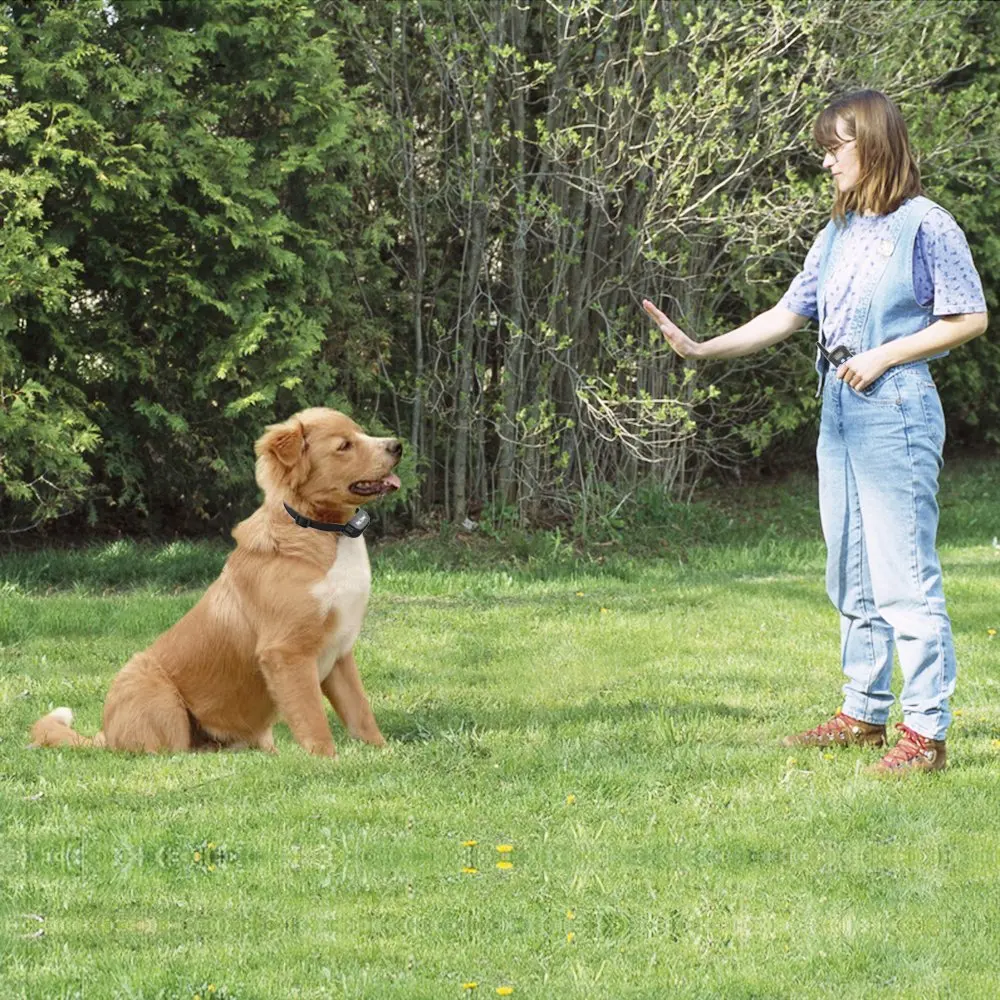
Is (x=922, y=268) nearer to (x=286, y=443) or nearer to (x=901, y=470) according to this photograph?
(x=901, y=470)

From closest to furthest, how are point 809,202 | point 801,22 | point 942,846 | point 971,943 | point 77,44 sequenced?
point 971,943
point 942,846
point 77,44
point 801,22
point 809,202

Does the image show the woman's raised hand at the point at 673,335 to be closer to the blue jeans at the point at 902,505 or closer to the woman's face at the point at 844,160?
the blue jeans at the point at 902,505

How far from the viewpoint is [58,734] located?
5.56m

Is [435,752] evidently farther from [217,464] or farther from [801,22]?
[801,22]

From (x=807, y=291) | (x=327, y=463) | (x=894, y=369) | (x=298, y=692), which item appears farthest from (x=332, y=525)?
(x=894, y=369)

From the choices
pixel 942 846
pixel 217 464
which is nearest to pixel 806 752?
pixel 942 846

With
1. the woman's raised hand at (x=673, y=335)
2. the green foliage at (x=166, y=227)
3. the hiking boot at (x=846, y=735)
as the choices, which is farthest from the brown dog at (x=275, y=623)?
the green foliage at (x=166, y=227)

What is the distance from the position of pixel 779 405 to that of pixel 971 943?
8.81m

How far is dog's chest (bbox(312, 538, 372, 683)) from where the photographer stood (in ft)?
17.6

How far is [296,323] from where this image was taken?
9.71 meters

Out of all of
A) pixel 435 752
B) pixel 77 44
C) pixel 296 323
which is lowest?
pixel 435 752

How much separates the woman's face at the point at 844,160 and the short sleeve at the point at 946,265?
310 millimetres

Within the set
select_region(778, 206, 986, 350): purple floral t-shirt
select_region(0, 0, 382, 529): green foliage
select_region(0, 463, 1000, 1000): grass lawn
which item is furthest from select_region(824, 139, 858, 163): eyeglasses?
select_region(0, 0, 382, 529): green foliage

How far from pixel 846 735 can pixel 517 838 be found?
5.32 ft
